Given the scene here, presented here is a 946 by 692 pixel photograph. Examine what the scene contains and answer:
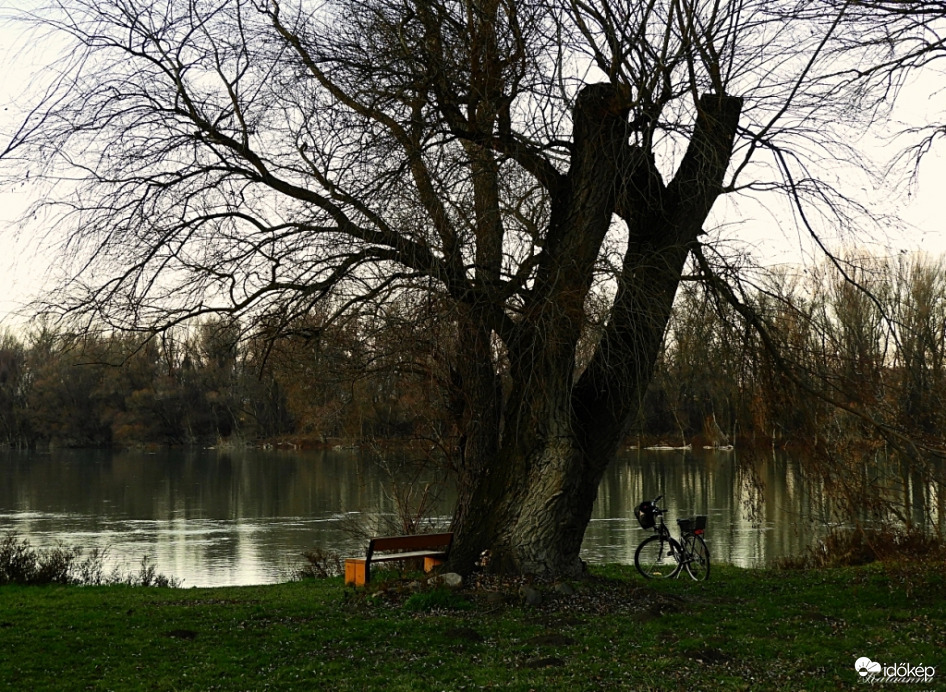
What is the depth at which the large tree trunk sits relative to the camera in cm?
915

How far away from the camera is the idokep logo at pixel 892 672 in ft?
20.3

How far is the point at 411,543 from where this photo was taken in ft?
33.6

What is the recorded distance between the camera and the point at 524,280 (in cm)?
874

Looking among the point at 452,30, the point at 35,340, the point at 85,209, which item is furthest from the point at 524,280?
the point at 35,340

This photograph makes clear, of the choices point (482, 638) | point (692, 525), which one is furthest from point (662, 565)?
point (482, 638)

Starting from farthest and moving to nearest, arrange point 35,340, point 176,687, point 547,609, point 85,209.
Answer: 1. point 35,340
2. point 85,209
3. point 547,609
4. point 176,687

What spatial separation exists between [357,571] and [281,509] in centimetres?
1524

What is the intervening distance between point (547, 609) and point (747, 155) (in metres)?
4.54

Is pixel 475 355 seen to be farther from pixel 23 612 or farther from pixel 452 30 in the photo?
pixel 23 612

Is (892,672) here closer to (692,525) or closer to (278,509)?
(692,525)

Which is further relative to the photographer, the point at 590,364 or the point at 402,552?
the point at 402,552

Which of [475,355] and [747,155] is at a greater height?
[747,155]

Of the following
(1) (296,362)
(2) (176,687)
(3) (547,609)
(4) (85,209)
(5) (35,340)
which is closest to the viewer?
(2) (176,687)

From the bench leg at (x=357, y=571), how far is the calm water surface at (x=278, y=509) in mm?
4362
